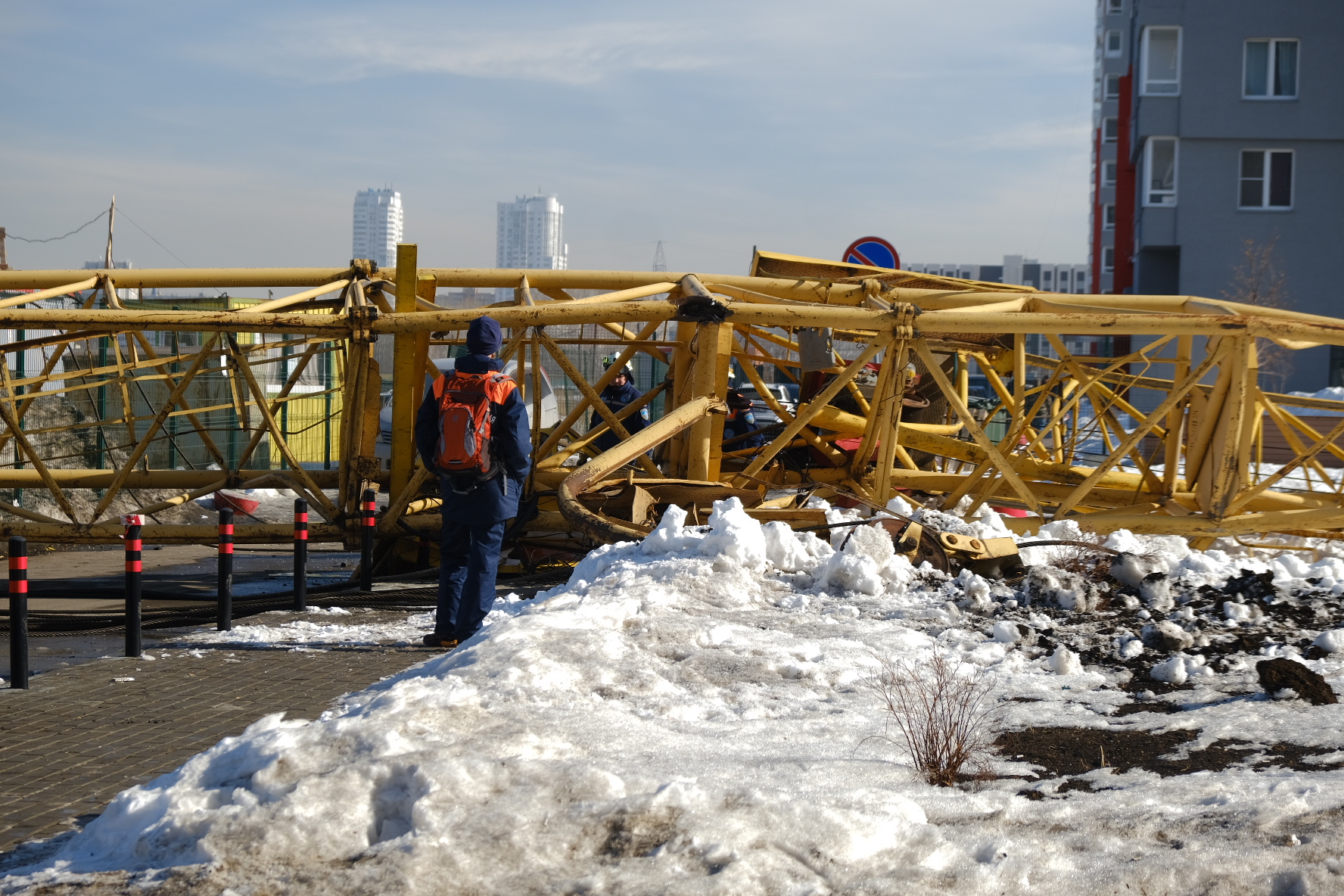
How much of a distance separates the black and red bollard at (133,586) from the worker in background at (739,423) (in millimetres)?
6708

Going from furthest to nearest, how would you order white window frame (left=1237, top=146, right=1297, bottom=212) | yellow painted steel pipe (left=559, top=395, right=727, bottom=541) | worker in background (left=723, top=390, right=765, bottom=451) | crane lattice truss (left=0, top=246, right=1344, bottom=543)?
white window frame (left=1237, top=146, right=1297, bottom=212) < worker in background (left=723, top=390, right=765, bottom=451) < crane lattice truss (left=0, top=246, right=1344, bottom=543) < yellow painted steel pipe (left=559, top=395, right=727, bottom=541)

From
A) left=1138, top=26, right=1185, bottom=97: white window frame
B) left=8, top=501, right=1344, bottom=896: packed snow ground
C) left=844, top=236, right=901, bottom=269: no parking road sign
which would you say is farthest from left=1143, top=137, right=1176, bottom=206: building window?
left=8, top=501, right=1344, bottom=896: packed snow ground

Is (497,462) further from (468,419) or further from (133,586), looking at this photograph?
(133,586)

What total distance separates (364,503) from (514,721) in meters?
6.64

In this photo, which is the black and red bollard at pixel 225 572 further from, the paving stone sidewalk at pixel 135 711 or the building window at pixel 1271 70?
the building window at pixel 1271 70

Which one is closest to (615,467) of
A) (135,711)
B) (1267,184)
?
(135,711)

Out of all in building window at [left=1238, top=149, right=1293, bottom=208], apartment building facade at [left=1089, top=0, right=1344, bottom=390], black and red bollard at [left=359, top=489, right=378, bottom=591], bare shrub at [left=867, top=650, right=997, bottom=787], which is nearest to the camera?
bare shrub at [left=867, top=650, right=997, bottom=787]

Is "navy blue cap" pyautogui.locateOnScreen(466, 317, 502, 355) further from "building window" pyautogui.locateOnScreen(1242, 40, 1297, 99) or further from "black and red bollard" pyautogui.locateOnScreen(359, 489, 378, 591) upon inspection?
"building window" pyautogui.locateOnScreen(1242, 40, 1297, 99)

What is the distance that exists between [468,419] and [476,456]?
23 centimetres

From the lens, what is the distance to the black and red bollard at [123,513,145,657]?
7000 millimetres

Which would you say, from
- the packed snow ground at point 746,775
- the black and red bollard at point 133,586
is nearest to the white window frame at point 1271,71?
the packed snow ground at point 746,775

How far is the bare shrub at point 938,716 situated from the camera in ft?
13.3

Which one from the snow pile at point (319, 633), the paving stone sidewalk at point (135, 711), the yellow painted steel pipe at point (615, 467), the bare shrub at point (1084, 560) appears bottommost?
the snow pile at point (319, 633)

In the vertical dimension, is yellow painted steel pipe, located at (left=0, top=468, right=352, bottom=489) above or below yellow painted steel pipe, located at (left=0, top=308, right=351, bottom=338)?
below
